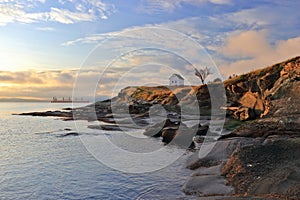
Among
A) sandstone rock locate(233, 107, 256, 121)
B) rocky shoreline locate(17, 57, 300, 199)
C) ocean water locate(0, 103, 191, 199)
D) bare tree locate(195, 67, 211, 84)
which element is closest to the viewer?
rocky shoreline locate(17, 57, 300, 199)

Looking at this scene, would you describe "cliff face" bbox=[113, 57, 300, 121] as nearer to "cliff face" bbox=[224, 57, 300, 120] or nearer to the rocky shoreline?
"cliff face" bbox=[224, 57, 300, 120]

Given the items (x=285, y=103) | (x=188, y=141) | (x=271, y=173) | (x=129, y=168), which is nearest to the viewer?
(x=271, y=173)

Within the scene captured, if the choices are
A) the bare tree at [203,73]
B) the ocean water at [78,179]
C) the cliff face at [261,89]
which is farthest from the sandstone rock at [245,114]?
the bare tree at [203,73]

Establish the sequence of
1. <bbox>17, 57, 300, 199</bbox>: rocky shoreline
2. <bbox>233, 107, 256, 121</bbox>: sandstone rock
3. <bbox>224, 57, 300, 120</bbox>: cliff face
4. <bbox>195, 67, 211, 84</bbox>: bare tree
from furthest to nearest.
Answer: <bbox>195, 67, 211, 84</bbox>: bare tree
<bbox>233, 107, 256, 121</bbox>: sandstone rock
<bbox>224, 57, 300, 120</bbox>: cliff face
<bbox>17, 57, 300, 199</bbox>: rocky shoreline

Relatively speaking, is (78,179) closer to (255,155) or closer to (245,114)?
(255,155)

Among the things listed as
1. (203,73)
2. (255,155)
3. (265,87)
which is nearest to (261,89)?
(265,87)

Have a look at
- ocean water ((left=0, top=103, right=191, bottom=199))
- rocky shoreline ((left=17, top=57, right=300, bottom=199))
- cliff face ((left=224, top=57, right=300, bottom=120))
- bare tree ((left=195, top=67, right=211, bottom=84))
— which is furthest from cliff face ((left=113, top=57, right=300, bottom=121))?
bare tree ((left=195, top=67, right=211, bottom=84))

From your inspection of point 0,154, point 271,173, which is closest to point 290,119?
point 271,173

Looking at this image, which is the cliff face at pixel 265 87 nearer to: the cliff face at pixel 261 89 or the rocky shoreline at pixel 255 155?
the cliff face at pixel 261 89

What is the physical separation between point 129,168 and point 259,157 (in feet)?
27.9

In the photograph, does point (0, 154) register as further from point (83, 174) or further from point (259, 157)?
point (259, 157)

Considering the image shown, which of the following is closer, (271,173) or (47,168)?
(271,173)

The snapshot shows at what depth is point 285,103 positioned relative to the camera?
79.1 ft

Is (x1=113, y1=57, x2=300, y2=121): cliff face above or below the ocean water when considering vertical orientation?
above
